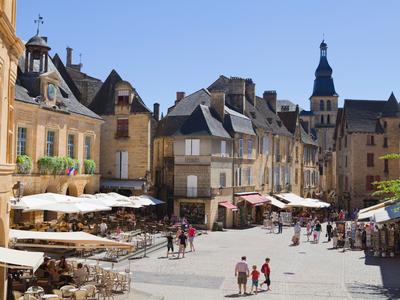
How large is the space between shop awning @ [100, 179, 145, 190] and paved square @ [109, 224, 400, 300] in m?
7.78

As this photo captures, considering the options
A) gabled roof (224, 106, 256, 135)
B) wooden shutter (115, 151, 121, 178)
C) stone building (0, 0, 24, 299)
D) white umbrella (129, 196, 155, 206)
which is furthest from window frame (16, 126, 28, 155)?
gabled roof (224, 106, 256, 135)

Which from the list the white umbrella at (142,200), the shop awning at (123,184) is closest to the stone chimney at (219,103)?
the shop awning at (123,184)

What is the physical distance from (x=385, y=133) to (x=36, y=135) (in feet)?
121

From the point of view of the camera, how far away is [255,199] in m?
39.3

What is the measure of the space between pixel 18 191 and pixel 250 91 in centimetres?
2939

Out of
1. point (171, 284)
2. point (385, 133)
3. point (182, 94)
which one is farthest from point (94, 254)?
point (385, 133)

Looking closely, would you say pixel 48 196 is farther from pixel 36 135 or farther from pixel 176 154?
pixel 176 154

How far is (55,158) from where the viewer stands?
27188 mm

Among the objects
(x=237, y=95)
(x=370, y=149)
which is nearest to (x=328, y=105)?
(x=370, y=149)

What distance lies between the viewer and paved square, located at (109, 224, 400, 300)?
1686cm

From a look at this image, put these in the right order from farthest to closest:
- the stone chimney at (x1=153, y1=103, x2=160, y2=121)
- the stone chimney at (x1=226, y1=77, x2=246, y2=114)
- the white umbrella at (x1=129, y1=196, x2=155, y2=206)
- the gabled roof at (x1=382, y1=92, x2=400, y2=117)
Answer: the gabled roof at (x1=382, y1=92, x2=400, y2=117) < the stone chimney at (x1=153, y1=103, x2=160, y2=121) < the stone chimney at (x1=226, y1=77, x2=246, y2=114) < the white umbrella at (x1=129, y1=196, x2=155, y2=206)

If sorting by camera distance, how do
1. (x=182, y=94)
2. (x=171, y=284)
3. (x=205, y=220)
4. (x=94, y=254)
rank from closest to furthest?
(x=171, y=284)
(x=94, y=254)
(x=205, y=220)
(x=182, y=94)

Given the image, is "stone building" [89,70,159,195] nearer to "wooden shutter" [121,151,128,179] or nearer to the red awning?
"wooden shutter" [121,151,128,179]

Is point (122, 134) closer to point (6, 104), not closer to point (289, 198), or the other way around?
point (289, 198)
